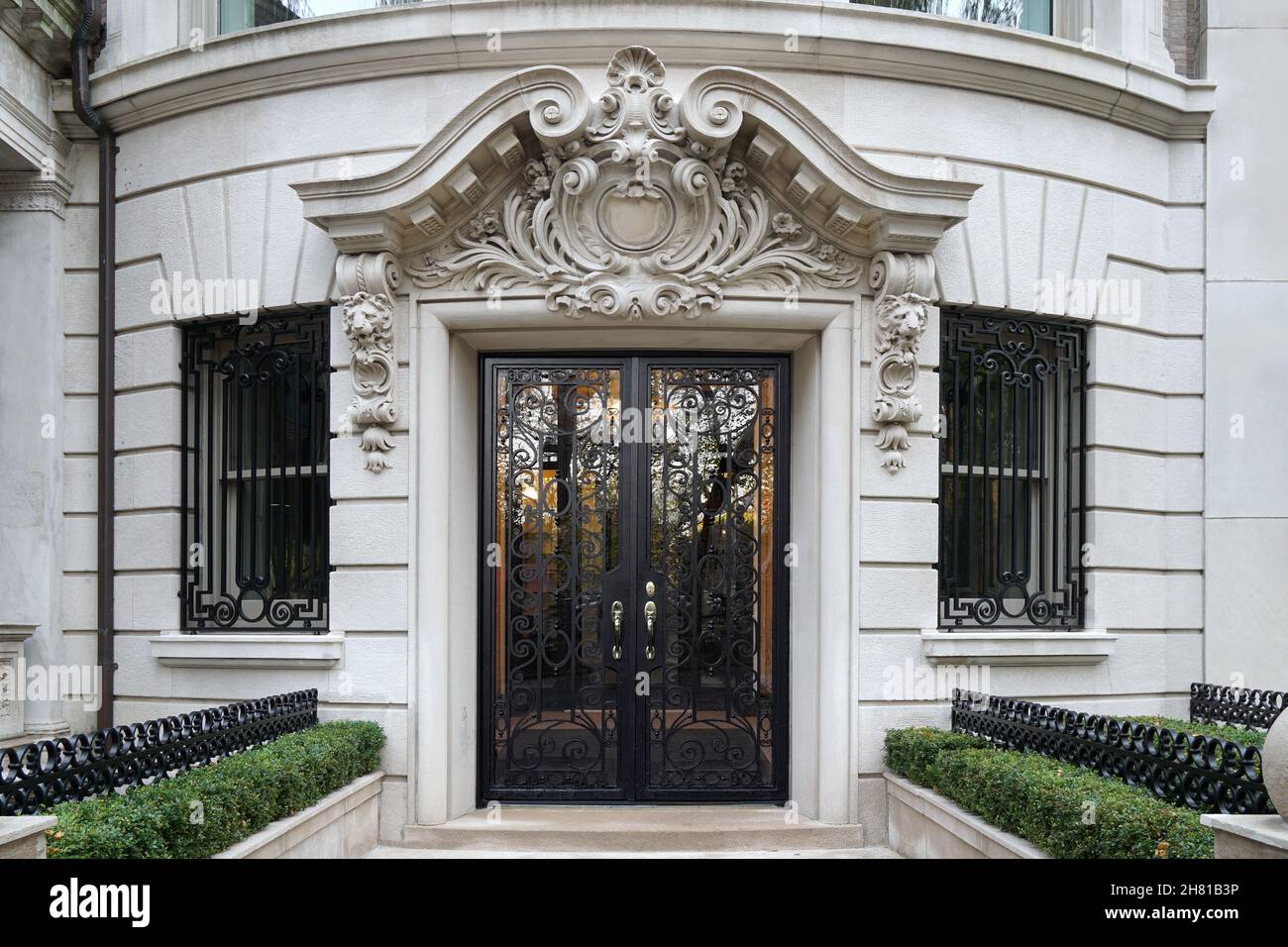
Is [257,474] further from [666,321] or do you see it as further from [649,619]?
[666,321]

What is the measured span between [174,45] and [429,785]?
7.26m

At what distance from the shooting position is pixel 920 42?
8.86m

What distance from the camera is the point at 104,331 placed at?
974 centimetres

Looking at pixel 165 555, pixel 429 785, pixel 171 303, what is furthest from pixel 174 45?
pixel 429 785

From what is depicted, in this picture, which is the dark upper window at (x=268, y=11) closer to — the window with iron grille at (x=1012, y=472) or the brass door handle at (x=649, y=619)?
the brass door handle at (x=649, y=619)

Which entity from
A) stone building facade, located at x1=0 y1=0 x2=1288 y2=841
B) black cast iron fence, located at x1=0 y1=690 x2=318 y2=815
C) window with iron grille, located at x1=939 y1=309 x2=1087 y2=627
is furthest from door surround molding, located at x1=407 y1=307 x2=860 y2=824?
black cast iron fence, located at x1=0 y1=690 x2=318 y2=815

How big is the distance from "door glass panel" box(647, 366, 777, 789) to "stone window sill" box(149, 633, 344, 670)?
2.80 metres

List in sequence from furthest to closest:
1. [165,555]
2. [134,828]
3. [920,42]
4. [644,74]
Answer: [165,555] < [920,42] < [644,74] < [134,828]

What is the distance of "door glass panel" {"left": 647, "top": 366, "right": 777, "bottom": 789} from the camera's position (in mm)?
9141

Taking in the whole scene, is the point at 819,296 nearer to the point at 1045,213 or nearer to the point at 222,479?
the point at 1045,213

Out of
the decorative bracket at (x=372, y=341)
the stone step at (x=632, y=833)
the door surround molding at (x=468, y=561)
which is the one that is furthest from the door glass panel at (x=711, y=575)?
the decorative bracket at (x=372, y=341)

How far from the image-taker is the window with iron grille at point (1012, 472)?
364 inches

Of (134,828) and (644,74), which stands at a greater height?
(644,74)

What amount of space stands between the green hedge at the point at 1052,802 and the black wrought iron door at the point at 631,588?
1.78 metres
